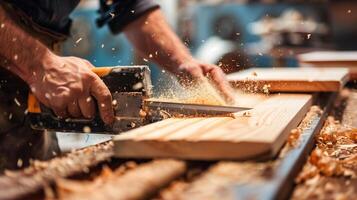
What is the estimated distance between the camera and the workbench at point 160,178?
1.07 meters

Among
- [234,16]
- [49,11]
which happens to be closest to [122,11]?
[49,11]

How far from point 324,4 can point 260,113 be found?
23.1 ft

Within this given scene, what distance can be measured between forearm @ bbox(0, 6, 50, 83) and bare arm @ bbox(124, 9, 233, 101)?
92cm

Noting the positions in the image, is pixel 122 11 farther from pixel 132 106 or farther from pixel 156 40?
pixel 132 106

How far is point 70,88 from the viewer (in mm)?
2076

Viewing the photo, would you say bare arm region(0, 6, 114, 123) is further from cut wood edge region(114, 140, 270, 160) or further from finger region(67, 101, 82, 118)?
cut wood edge region(114, 140, 270, 160)

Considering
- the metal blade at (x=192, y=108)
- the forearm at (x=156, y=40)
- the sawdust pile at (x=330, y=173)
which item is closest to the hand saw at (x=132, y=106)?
the metal blade at (x=192, y=108)

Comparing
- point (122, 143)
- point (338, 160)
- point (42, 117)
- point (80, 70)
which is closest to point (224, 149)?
point (122, 143)

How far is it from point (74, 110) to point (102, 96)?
18 centimetres

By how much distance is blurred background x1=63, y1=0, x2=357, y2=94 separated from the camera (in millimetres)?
7174

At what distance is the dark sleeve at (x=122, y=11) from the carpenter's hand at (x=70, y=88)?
3.70ft

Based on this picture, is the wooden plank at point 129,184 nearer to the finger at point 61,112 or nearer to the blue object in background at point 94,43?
the finger at point 61,112

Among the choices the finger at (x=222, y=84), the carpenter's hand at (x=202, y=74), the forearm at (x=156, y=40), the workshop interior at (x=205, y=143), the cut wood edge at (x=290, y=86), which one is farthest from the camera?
the forearm at (x=156, y=40)

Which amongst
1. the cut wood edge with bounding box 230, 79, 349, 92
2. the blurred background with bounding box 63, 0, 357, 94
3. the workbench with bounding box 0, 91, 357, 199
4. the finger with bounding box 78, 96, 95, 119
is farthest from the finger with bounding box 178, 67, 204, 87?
the blurred background with bounding box 63, 0, 357, 94
